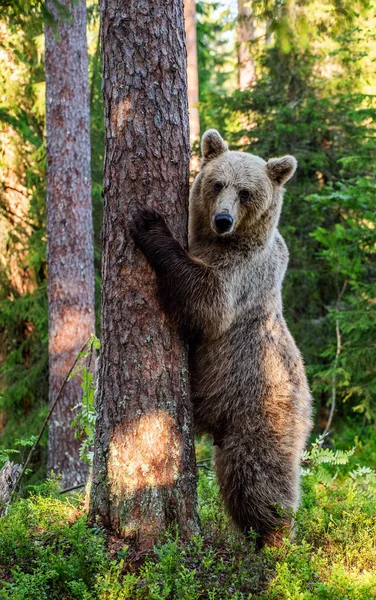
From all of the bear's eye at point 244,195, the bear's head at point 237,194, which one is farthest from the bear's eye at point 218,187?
the bear's eye at point 244,195

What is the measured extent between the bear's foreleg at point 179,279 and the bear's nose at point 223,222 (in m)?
0.31

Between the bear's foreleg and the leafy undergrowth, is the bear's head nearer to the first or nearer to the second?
the bear's foreleg

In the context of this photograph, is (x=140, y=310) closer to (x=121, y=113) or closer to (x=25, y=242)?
(x=121, y=113)

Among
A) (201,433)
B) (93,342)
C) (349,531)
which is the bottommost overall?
(349,531)

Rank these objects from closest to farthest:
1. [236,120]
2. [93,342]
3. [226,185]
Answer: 1. [226,185]
2. [93,342]
3. [236,120]

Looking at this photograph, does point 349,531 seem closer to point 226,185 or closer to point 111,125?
point 226,185

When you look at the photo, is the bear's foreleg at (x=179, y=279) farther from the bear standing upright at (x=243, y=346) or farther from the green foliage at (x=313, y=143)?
the green foliage at (x=313, y=143)

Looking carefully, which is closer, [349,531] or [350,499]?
[349,531]

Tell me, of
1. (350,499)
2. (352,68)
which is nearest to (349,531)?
(350,499)

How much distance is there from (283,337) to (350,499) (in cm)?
131

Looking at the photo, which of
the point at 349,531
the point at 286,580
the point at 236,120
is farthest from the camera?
the point at 236,120

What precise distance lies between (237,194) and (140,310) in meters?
1.32

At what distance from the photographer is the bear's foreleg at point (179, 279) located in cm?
412

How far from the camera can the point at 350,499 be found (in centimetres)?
491
